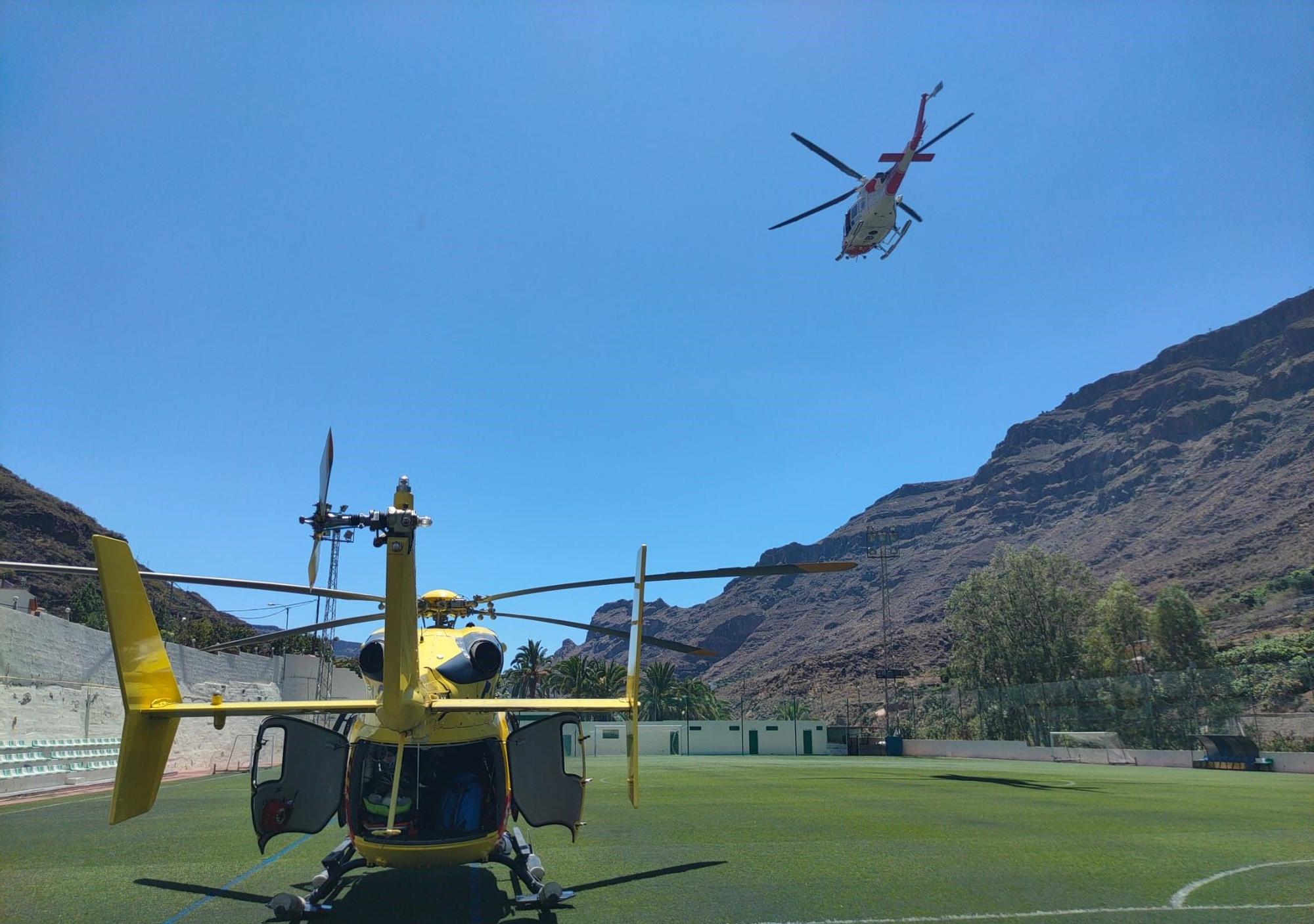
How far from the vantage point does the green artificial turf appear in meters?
8.48

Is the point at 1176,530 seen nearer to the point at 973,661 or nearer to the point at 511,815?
the point at 973,661

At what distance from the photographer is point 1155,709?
Answer: 153ft

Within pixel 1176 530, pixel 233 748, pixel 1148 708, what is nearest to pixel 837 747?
pixel 1148 708

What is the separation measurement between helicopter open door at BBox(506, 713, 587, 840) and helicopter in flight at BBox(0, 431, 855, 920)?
0.02 metres

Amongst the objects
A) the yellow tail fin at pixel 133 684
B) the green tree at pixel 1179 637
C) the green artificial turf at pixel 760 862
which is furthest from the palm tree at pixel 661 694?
the yellow tail fin at pixel 133 684

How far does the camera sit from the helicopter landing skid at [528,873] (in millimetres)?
8031

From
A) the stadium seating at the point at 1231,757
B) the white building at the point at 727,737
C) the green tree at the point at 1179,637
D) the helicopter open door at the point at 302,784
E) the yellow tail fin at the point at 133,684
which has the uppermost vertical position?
the green tree at the point at 1179,637

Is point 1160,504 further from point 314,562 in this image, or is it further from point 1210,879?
point 314,562

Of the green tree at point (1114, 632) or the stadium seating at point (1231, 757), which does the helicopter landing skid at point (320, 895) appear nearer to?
the stadium seating at point (1231, 757)

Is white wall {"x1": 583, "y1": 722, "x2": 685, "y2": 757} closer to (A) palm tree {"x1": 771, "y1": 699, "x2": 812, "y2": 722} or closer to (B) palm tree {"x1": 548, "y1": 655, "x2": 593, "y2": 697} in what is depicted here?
Result: (B) palm tree {"x1": 548, "y1": 655, "x2": 593, "y2": 697}

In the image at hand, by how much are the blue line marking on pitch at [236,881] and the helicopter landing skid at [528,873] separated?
10.7ft

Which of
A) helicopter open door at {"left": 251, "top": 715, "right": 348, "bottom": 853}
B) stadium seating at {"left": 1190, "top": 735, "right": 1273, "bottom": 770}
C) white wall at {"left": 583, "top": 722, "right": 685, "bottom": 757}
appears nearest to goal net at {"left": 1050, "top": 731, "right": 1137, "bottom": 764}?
stadium seating at {"left": 1190, "top": 735, "right": 1273, "bottom": 770}

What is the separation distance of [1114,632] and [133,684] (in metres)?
77.3

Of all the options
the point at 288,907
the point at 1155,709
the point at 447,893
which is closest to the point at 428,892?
the point at 447,893
